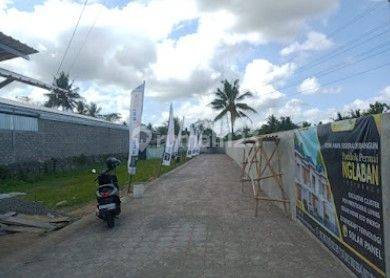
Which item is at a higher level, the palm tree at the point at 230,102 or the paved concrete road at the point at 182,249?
the palm tree at the point at 230,102

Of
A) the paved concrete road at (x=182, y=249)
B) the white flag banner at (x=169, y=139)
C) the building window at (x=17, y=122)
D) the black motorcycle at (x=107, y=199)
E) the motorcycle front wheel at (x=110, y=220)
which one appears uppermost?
the building window at (x=17, y=122)

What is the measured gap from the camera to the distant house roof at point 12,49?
9613 millimetres

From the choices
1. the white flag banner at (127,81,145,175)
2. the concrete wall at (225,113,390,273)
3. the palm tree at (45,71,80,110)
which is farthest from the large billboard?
the palm tree at (45,71,80,110)

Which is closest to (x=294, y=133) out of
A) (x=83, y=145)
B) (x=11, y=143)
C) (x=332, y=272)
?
(x=332, y=272)

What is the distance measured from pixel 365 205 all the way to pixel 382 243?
0.57m

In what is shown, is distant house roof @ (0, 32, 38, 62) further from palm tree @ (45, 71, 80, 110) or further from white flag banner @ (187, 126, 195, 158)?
→ palm tree @ (45, 71, 80, 110)

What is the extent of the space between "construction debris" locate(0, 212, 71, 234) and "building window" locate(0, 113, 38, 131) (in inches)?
551

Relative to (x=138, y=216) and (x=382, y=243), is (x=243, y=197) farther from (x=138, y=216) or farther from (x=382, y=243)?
(x=382, y=243)

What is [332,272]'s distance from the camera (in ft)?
20.9

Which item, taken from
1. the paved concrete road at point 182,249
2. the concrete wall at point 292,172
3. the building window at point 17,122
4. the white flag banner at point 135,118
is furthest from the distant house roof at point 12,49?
the building window at point 17,122

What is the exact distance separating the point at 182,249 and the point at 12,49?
5885 millimetres

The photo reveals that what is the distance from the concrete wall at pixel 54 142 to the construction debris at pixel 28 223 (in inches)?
532

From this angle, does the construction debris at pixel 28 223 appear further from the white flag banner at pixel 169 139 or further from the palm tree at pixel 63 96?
the palm tree at pixel 63 96

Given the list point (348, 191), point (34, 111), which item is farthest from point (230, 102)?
point (348, 191)
